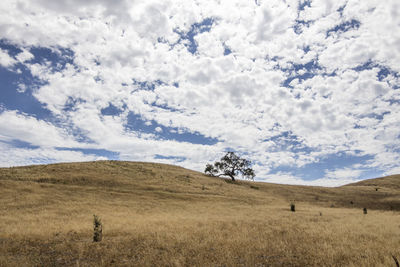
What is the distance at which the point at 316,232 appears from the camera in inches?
595

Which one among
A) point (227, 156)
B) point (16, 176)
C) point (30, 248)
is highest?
point (227, 156)

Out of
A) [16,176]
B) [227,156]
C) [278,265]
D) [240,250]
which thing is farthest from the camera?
[227,156]

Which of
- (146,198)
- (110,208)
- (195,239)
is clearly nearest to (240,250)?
(195,239)

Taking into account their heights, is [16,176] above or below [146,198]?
above

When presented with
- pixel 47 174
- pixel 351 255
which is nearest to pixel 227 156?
pixel 47 174

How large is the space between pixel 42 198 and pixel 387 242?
115 feet

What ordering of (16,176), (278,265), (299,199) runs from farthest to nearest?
(299,199), (16,176), (278,265)

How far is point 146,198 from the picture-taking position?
36750mm

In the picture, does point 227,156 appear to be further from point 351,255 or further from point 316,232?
point 351,255

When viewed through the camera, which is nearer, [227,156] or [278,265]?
[278,265]

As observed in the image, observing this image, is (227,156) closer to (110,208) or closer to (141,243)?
(110,208)

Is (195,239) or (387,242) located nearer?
(387,242)

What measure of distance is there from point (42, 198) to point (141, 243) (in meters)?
24.8

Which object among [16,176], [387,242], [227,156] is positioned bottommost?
[387,242]
